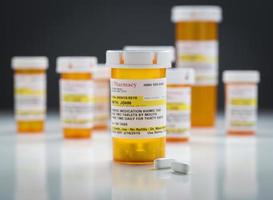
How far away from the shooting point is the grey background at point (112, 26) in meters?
4.10

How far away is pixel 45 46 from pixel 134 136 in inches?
87.6

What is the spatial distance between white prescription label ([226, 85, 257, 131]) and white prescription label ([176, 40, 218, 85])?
30 cm

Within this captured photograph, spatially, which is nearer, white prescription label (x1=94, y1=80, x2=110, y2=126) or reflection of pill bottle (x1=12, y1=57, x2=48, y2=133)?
reflection of pill bottle (x1=12, y1=57, x2=48, y2=133)

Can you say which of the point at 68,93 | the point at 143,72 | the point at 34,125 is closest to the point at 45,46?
the point at 34,125

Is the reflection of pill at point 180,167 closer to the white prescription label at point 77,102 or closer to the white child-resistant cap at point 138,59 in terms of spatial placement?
the white child-resistant cap at point 138,59

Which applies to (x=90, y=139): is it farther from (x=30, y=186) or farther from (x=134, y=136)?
(x=30, y=186)

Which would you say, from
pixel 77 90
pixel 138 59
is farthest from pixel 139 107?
Answer: pixel 77 90

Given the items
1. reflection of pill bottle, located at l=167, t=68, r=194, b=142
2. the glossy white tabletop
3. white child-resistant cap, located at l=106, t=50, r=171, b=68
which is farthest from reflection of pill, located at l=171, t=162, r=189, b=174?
reflection of pill bottle, located at l=167, t=68, r=194, b=142

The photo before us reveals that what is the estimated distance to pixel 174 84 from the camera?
8.42ft

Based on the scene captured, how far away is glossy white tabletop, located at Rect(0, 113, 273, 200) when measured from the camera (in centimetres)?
170

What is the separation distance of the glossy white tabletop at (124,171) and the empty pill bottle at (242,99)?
88 millimetres

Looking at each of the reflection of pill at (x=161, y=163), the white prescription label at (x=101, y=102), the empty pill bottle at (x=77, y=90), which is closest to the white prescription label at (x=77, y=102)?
the empty pill bottle at (x=77, y=90)

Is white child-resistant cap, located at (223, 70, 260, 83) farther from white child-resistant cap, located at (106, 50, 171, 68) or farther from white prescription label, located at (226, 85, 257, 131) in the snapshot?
white child-resistant cap, located at (106, 50, 171, 68)

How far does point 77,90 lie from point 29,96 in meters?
0.34
